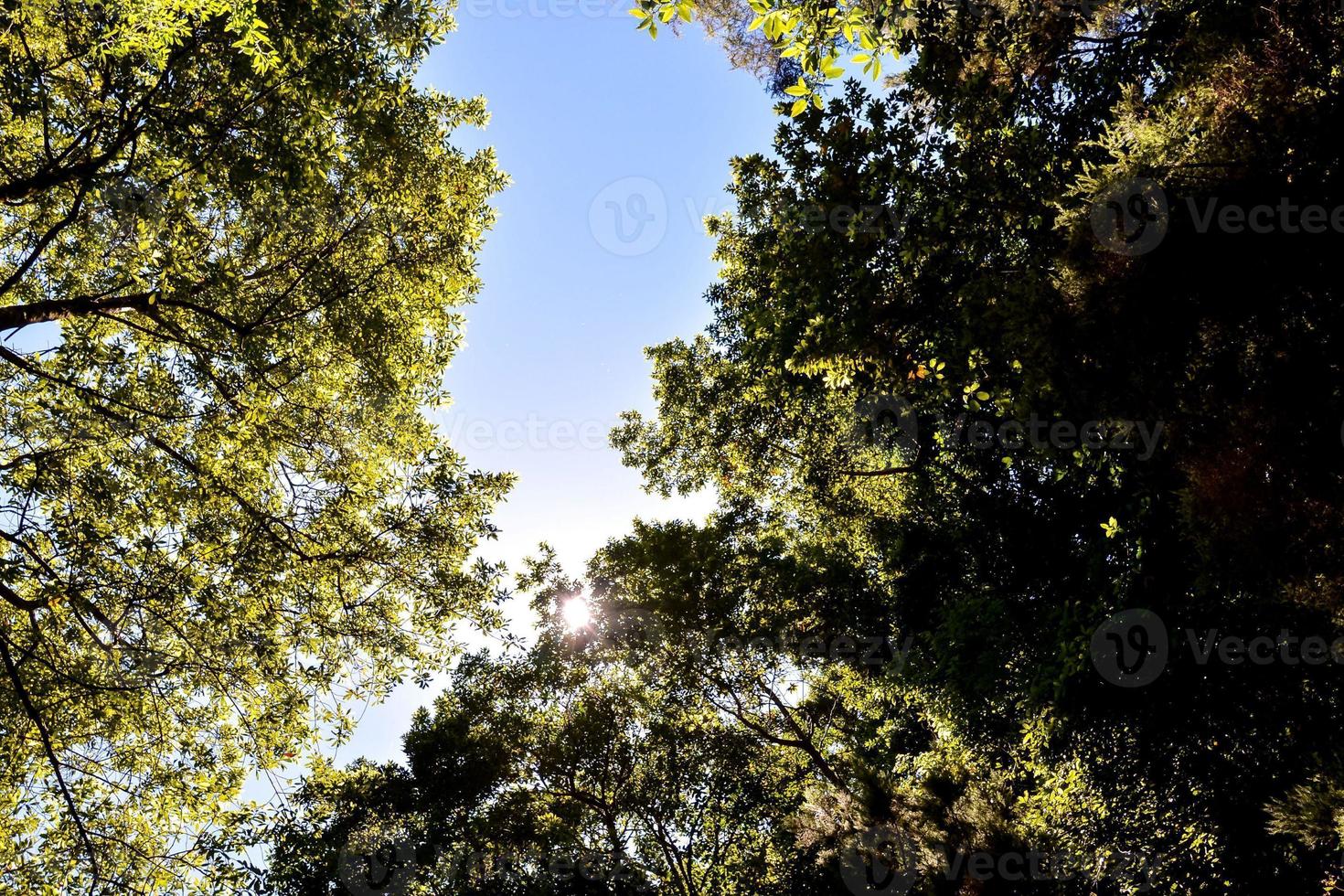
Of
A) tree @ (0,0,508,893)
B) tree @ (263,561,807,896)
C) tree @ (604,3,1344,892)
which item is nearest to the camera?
tree @ (604,3,1344,892)

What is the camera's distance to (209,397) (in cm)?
830

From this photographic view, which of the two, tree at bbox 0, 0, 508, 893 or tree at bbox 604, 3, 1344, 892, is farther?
tree at bbox 0, 0, 508, 893

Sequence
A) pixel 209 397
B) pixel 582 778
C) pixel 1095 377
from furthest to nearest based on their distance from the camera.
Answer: pixel 582 778
pixel 209 397
pixel 1095 377

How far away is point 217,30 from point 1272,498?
11821 mm

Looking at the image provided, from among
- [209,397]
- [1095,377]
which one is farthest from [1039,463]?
[209,397]

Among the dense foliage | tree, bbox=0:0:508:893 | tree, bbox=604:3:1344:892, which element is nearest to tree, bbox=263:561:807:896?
the dense foliage

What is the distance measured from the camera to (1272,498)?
469 cm

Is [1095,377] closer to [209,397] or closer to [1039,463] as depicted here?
[1039,463]

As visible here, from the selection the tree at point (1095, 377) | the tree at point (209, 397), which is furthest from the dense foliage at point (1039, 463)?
the tree at point (209, 397)

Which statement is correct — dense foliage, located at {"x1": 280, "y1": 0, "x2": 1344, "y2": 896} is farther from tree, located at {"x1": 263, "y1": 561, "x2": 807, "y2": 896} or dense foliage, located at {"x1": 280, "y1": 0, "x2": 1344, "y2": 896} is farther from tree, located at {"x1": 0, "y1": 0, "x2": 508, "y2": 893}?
tree, located at {"x1": 0, "y1": 0, "x2": 508, "y2": 893}

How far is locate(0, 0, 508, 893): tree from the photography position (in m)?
6.55

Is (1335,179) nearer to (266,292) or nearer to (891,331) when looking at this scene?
(891,331)

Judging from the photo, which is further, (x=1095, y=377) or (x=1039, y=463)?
(x=1039, y=463)

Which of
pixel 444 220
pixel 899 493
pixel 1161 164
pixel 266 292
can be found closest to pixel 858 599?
pixel 899 493
